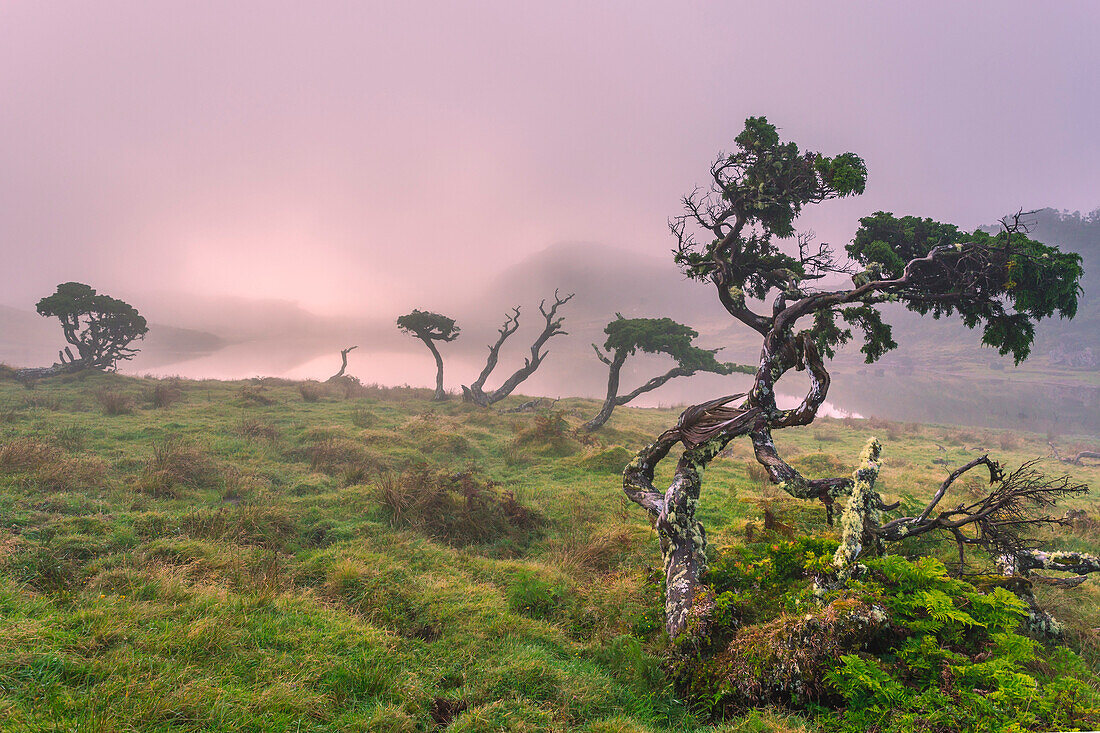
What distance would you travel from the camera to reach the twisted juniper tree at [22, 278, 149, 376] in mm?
26328

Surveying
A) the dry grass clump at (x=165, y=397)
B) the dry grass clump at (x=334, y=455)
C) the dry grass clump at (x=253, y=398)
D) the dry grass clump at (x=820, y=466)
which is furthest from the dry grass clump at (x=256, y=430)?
the dry grass clump at (x=820, y=466)

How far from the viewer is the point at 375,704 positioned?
13.9 feet

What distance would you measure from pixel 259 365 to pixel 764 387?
8545cm

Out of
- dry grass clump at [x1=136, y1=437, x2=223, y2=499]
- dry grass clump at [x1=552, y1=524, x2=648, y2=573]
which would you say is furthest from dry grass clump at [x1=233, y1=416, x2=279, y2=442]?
dry grass clump at [x1=552, y1=524, x2=648, y2=573]

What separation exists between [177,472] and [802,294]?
14.3 meters

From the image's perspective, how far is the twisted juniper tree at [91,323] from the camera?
26.3 meters

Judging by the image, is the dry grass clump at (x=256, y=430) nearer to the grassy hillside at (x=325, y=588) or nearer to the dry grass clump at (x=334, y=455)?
the grassy hillside at (x=325, y=588)

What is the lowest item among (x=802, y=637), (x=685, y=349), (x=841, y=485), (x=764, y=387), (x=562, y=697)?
(x=562, y=697)

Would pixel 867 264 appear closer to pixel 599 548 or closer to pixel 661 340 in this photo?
pixel 599 548

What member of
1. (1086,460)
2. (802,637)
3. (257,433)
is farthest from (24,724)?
(1086,460)

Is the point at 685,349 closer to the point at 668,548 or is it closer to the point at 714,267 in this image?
the point at 714,267

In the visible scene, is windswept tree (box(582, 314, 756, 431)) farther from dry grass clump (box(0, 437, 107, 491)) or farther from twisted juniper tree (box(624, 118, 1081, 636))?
dry grass clump (box(0, 437, 107, 491))

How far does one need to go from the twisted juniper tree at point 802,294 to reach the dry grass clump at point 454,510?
3.50m

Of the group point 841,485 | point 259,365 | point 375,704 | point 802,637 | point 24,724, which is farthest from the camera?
point 259,365
